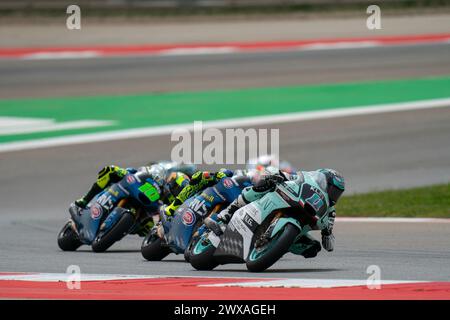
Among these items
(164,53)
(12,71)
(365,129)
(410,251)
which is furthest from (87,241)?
(164,53)

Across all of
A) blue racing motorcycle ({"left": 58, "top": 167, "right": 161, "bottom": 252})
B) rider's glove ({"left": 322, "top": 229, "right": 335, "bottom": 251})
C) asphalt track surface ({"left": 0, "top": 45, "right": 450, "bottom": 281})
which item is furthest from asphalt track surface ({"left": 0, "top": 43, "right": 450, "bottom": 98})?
rider's glove ({"left": 322, "top": 229, "right": 335, "bottom": 251})

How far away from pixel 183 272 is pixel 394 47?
1949cm

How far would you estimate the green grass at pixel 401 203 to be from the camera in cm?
1379

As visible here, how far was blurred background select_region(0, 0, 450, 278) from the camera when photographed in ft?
53.3

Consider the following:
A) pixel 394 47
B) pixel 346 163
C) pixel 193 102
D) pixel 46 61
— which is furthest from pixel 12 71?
pixel 346 163

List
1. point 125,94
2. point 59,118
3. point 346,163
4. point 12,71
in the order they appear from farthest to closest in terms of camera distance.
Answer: point 12,71, point 125,94, point 59,118, point 346,163

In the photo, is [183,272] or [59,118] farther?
[59,118]

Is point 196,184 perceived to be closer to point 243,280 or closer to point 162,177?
point 162,177

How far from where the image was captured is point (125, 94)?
77.9 ft

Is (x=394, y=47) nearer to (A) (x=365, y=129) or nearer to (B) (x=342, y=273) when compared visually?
(A) (x=365, y=129)

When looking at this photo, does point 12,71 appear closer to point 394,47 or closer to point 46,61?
point 46,61

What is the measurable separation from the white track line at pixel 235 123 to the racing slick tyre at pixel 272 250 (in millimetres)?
9928

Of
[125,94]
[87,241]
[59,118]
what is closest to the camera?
[87,241]

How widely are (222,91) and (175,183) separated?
12.8 m
